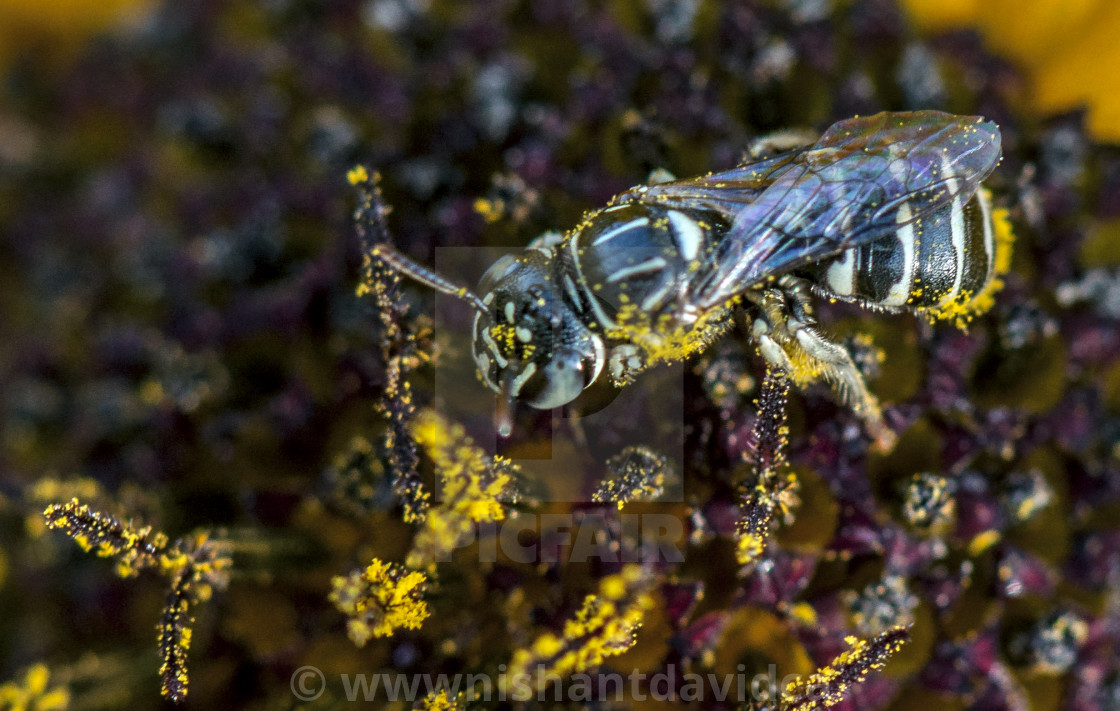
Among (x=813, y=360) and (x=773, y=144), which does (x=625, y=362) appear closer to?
(x=813, y=360)

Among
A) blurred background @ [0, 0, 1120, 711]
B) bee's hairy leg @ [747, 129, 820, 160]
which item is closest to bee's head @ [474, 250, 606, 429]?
blurred background @ [0, 0, 1120, 711]

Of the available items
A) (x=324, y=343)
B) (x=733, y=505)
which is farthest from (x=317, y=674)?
(x=733, y=505)

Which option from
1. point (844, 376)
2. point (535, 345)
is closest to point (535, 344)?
point (535, 345)

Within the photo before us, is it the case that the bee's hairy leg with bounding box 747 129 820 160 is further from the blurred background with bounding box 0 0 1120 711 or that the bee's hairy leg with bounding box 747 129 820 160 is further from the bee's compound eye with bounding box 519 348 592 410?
the bee's compound eye with bounding box 519 348 592 410

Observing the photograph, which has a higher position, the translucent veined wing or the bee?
the translucent veined wing

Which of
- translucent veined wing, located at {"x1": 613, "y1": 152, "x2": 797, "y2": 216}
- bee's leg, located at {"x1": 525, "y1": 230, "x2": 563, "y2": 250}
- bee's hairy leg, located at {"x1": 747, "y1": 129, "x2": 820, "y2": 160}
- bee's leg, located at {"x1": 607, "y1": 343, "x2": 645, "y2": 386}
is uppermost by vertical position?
bee's hairy leg, located at {"x1": 747, "y1": 129, "x2": 820, "y2": 160}

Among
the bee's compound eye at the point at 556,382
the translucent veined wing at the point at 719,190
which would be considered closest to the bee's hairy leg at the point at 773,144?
the translucent veined wing at the point at 719,190

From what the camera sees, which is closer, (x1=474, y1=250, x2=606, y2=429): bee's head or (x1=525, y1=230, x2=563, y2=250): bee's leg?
(x1=474, y1=250, x2=606, y2=429): bee's head
